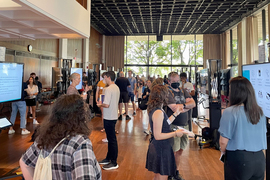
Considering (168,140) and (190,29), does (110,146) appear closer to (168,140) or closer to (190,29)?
Result: (168,140)

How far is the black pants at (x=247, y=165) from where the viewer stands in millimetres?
1651

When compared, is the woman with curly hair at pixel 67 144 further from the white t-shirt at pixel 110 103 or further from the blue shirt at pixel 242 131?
the white t-shirt at pixel 110 103

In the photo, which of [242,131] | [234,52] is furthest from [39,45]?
[234,52]

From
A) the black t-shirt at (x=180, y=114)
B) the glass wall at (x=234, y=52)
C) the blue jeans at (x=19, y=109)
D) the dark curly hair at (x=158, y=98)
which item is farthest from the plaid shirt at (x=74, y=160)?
the glass wall at (x=234, y=52)

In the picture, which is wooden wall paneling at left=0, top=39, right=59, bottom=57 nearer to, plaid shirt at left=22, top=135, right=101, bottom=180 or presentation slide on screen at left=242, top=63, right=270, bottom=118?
plaid shirt at left=22, top=135, right=101, bottom=180

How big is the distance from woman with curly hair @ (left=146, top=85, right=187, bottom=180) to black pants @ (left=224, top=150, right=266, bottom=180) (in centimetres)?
53

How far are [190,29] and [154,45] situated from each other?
3527 millimetres

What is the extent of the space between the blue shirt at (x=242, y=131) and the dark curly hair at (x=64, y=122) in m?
1.17

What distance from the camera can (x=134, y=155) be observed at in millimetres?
3990

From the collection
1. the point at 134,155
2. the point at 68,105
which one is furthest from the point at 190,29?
the point at 68,105

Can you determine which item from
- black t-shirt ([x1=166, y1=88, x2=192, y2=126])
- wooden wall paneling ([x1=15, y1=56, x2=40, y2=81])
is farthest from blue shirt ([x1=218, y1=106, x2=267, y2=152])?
wooden wall paneling ([x1=15, y1=56, x2=40, y2=81])

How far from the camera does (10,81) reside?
2.77 meters

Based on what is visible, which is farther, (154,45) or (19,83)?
(154,45)

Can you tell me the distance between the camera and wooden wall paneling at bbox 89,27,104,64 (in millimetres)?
14597
